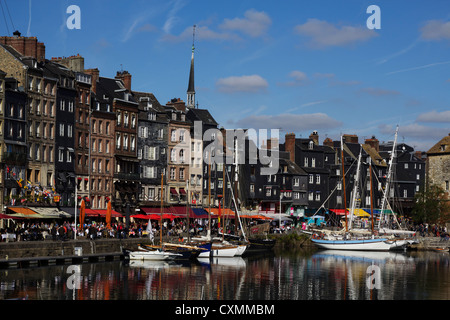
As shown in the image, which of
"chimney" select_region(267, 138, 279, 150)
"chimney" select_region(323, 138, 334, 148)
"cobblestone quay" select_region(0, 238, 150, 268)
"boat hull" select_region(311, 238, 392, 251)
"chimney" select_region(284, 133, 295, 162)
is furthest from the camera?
"chimney" select_region(323, 138, 334, 148)

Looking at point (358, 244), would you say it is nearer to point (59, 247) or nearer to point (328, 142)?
point (328, 142)

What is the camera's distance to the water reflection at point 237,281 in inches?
2167

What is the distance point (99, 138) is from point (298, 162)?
44302 mm

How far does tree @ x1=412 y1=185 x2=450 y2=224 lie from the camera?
11831 cm

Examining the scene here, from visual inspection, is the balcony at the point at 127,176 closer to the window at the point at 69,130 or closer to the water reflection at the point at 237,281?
the window at the point at 69,130

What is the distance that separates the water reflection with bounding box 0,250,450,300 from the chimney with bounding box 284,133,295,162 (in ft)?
164

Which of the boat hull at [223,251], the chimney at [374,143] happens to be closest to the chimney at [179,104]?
the boat hull at [223,251]

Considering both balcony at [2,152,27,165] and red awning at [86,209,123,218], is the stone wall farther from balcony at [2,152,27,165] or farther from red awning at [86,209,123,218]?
balcony at [2,152,27,165]

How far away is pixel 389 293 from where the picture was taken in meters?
58.6

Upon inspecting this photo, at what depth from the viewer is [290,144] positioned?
133 m

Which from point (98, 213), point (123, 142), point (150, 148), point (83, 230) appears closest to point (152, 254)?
point (83, 230)

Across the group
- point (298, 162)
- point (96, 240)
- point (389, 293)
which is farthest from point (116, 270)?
point (298, 162)

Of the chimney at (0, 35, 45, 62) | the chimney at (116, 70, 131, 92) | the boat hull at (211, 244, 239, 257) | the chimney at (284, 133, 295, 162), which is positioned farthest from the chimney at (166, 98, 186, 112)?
the boat hull at (211, 244, 239, 257)
